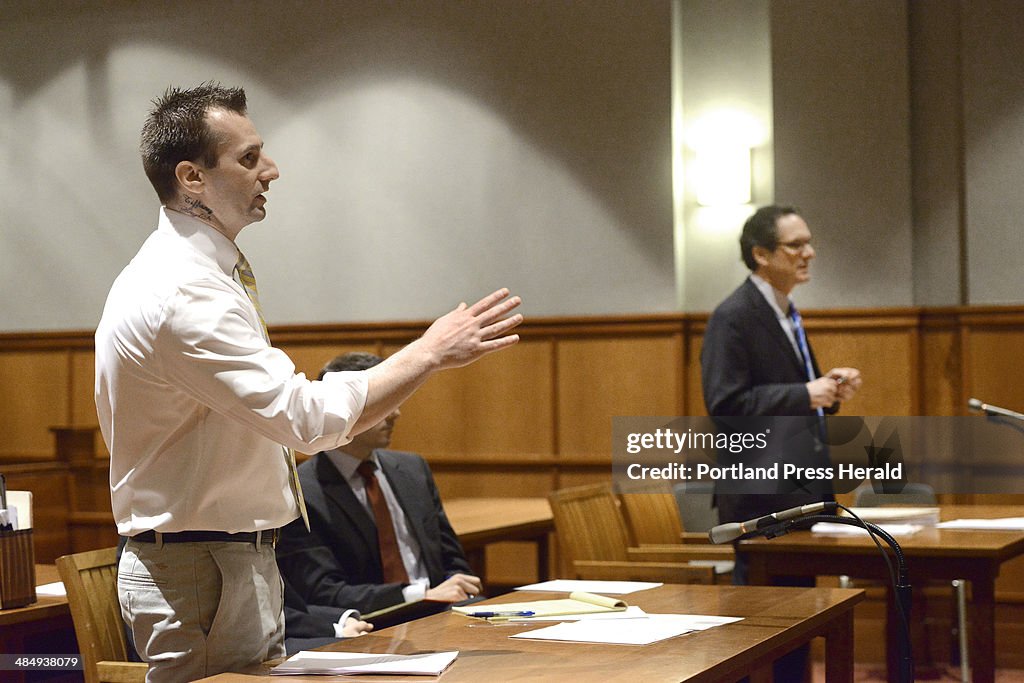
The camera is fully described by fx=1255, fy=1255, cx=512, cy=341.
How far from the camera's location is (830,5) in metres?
6.93

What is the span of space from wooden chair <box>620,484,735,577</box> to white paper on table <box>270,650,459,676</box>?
123 inches

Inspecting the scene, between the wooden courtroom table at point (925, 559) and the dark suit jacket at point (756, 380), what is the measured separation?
271mm

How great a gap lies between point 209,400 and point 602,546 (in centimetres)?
289

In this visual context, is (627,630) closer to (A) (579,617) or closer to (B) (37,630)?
(A) (579,617)

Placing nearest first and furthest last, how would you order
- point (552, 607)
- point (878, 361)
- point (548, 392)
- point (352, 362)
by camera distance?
point (552, 607) < point (352, 362) < point (878, 361) < point (548, 392)

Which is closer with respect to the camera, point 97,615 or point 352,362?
point 97,615

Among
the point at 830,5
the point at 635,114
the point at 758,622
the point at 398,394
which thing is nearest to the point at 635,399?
the point at 635,114

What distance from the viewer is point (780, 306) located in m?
4.52

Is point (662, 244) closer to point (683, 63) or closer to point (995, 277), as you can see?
point (683, 63)

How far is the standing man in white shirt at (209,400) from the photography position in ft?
6.89

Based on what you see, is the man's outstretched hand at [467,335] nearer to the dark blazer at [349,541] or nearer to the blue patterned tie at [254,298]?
the blue patterned tie at [254,298]

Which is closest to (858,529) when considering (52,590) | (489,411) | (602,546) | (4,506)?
(602,546)

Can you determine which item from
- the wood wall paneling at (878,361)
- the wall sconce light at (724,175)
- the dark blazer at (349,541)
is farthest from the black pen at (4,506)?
the wall sconce light at (724,175)

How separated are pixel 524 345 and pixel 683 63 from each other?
6.15ft
